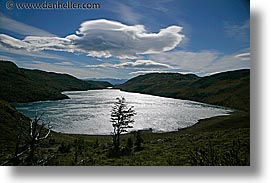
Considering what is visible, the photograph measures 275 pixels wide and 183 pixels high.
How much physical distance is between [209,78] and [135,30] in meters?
0.82

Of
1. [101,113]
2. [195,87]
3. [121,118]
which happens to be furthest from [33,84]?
[195,87]

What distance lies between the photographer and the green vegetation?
3.13 m

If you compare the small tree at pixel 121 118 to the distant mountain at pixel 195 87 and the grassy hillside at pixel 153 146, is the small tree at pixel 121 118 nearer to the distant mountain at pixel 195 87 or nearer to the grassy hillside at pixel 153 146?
the grassy hillside at pixel 153 146

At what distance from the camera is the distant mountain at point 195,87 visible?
3186mm

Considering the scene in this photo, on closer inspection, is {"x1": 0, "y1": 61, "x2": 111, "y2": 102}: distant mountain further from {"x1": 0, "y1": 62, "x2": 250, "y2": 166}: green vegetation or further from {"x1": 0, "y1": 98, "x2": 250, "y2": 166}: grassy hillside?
{"x1": 0, "y1": 98, "x2": 250, "y2": 166}: grassy hillside

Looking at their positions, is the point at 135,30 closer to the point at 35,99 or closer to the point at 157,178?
the point at 35,99

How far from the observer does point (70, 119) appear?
10.5 feet

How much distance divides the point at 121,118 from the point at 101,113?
0.19 metres

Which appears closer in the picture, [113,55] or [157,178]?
[157,178]

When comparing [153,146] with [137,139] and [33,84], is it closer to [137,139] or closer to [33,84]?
[137,139]

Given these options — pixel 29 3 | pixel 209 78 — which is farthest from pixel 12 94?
pixel 209 78

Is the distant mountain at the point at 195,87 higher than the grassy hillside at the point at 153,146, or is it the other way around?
the distant mountain at the point at 195,87

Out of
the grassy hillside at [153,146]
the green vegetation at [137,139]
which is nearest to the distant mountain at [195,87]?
the green vegetation at [137,139]

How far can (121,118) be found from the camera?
10.6 ft
